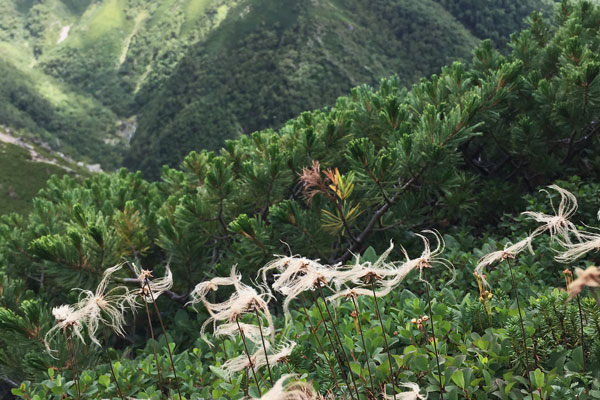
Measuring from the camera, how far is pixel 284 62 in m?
154

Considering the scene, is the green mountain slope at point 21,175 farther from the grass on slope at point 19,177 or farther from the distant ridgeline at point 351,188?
the distant ridgeline at point 351,188

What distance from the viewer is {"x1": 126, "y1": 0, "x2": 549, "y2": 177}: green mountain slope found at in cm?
14350

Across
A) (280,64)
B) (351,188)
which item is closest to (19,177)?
(280,64)

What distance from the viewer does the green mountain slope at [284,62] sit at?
144 m

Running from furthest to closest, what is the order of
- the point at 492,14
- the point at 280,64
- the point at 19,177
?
the point at 492,14 → the point at 280,64 → the point at 19,177

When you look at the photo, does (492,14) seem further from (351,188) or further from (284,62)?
(351,188)

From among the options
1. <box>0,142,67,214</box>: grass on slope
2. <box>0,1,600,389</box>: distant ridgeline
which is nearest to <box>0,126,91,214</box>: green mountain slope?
<box>0,142,67,214</box>: grass on slope

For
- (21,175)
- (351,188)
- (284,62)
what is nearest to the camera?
(351,188)

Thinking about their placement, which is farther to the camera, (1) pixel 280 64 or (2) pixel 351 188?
(1) pixel 280 64

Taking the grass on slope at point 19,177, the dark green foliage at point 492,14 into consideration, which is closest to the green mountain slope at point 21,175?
the grass on slope at point 19,177

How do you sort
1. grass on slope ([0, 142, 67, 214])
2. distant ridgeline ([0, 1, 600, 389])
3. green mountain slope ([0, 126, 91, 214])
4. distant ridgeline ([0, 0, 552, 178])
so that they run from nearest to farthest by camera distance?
distant ridgeline ([0, 1, 600, 389]) < grass on slope ([0, 142, 67, 214]) < green mountain slope ([0, 126, 91, 214]) < distant ridgeline ([0, 0, 552, 178])

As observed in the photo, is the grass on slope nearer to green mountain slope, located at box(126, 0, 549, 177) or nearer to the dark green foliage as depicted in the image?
green mountain slope, located at box(126, 0, 549, 177)

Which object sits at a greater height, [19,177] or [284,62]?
[284,62]

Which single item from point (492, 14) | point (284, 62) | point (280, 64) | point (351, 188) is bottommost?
point (280, 64)
